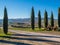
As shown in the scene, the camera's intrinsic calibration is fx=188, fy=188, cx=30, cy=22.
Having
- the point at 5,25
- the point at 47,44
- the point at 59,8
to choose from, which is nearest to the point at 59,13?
the point at 59,8

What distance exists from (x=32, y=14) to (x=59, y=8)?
28.7ft

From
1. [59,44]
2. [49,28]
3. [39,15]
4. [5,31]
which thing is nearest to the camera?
[59,44]

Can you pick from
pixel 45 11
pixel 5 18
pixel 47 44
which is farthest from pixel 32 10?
pixel 47 44

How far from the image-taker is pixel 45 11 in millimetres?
64375

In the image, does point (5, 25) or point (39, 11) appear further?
point (39, 11)

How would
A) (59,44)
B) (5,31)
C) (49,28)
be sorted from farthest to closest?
(49,28) < (5,31) < (59,44)

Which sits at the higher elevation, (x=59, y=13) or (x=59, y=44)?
(x=59, y=13)

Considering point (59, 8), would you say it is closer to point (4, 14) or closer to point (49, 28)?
point (49, 28)

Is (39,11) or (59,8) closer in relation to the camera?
(59,8)

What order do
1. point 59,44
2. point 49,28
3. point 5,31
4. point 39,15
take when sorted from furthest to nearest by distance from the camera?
point 39,15
point 49,28
point 5,31
point 59,44

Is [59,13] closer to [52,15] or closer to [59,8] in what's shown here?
[59,8]

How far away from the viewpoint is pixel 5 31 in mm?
42250

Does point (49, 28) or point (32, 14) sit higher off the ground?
point (32, 14)

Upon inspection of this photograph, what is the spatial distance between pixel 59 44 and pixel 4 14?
83.1 ft
